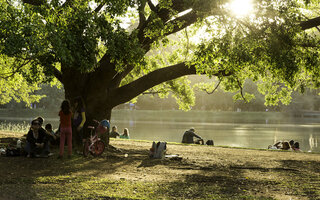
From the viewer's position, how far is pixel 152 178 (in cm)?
826

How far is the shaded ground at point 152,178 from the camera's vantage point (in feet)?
21.9

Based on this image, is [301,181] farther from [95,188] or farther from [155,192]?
[95,188]

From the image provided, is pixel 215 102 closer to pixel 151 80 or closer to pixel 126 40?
pixel 151 80

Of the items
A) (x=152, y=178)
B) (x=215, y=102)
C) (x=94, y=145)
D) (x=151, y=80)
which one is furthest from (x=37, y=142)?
(x=215, y=102)

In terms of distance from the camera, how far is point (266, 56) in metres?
10.4

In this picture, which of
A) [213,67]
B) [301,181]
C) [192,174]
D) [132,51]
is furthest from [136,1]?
[301,181]

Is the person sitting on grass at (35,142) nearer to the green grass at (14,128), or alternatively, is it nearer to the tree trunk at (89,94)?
the tree trunk at (89,94)

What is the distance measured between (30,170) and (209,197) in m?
4.51

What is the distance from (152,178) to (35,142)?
13.0ft

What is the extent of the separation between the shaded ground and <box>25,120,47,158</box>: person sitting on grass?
0.28 metres

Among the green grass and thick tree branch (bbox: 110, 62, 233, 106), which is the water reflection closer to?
thick tree branch (bbox: 110, 62, 233, 106)

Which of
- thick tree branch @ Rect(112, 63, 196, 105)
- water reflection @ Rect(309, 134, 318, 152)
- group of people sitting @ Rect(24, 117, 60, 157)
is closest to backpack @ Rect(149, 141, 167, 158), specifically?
thick tree branch @ Rect(112, 63, 196, 105)

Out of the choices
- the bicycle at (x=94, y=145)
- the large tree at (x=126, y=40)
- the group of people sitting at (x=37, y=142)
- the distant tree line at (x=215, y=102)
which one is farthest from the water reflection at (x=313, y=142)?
the distant tree line at (x=215, y=102)

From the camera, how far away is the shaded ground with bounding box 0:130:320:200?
6668mm
